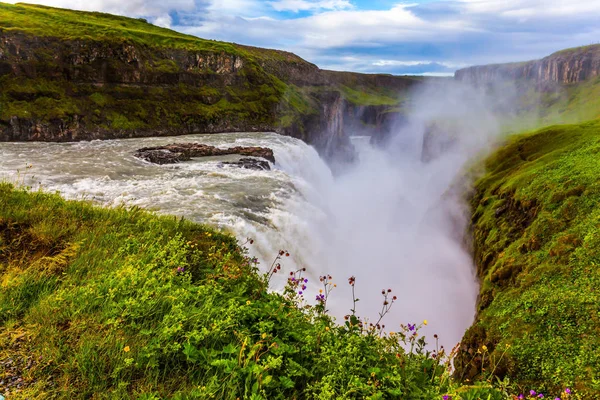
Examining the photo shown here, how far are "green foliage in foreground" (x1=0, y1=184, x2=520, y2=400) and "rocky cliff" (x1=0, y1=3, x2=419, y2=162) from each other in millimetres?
46108

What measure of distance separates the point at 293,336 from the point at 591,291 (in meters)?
11.3

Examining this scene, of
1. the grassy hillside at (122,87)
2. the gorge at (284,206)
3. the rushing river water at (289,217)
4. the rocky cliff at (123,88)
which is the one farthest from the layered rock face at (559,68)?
the rushing river water at (289,217)

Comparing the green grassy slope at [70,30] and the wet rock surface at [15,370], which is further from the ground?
the green grassy slope at [70,30]

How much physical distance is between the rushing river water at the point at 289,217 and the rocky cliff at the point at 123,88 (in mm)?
5868

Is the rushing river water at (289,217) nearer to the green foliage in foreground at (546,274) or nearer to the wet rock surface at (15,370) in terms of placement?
the green foliage in foreground at (546,274)

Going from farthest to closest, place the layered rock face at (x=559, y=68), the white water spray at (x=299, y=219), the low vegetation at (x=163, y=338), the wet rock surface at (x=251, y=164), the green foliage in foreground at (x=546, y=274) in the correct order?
the layered rock face at (x=559, y=68) → the wet rock surface at (x=251, y=164) → the white water spray at (x=299, y=219) → the green foliage in foreground at (x=546, y=274) → the low vegetation at (x=163, y=338)

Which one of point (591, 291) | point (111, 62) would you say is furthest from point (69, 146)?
point (591, 291)

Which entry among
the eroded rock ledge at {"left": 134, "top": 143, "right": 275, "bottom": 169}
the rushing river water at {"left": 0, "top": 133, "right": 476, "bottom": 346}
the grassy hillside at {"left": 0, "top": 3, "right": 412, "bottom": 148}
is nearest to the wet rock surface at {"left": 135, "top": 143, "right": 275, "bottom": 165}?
the eroded rock ledge at {"left": 134, "top": 143, "right": 275, "bottom": 169}

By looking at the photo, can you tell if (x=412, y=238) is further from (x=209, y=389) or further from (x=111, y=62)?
(x=111, y=62)

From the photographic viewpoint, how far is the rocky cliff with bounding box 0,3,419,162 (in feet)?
143

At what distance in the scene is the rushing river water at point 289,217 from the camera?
1706 cm

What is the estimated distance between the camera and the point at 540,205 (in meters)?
18.8

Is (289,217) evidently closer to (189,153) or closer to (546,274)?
(546,274)

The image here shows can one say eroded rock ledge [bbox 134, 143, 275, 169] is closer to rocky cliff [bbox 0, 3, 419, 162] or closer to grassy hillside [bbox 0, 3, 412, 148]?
rocky cliff [bbox 0, 3, 419, 162]
